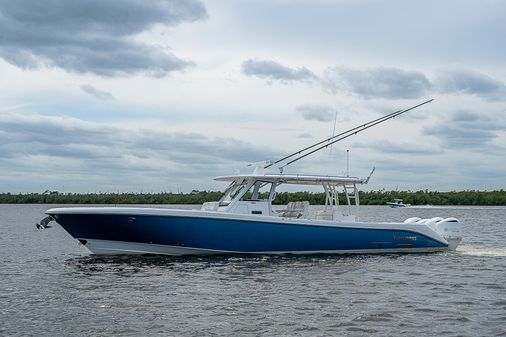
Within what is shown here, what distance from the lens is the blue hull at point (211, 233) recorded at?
22344 mm

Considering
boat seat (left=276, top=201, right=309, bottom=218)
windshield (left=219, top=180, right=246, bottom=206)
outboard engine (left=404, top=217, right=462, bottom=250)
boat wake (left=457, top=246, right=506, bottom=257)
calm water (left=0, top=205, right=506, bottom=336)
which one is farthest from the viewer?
boat wake (left=457, top=246, right=506, bottom=257)

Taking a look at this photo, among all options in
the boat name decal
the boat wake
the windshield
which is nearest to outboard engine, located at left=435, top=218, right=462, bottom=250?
the boat wake

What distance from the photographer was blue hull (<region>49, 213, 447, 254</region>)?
22.3m

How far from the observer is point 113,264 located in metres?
22.0

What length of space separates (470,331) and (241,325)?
4456 millimetres

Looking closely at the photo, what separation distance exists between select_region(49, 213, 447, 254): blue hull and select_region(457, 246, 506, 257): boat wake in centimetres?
631

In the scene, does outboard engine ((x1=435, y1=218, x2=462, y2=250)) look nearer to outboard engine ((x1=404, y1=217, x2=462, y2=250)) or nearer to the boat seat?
outboard engine ((x1=404, y1=217, x2=462, y2=250))

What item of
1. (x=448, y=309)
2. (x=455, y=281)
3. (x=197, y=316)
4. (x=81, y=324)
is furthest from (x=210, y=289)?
(x=455, y=281)

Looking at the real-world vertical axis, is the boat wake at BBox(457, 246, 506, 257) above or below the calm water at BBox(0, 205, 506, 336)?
above

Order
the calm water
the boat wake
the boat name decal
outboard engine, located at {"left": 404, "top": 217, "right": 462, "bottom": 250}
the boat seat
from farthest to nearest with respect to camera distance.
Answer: the boat wake < outboard engine, located at {"left": 404, "top": 217, "right": 462, "bottom": 250} < the boat name decal < the boat seat < the calm water

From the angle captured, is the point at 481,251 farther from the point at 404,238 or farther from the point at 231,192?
the point at 231,192

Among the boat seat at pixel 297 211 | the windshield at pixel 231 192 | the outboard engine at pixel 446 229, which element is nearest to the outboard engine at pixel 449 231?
the outboard engine at pixel 446 229

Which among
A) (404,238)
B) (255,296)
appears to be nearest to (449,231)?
(404,238)

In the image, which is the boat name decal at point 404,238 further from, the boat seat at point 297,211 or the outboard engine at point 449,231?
the boat seat at point 297,211
